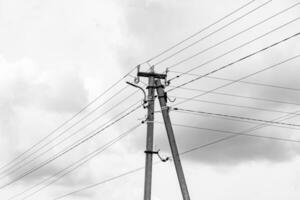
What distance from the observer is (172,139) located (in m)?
22.5

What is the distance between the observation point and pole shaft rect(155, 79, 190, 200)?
21.4m

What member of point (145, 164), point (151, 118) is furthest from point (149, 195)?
point (151, 118)

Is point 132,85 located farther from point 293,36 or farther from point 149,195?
point 293,36

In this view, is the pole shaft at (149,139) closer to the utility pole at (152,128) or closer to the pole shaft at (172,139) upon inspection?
the utility pole at (152,128)

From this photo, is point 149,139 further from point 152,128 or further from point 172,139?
point 172,139

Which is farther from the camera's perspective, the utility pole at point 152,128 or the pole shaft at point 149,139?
the pole shaft at point 149,139

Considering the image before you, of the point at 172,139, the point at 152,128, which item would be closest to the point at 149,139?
the point at 152,128

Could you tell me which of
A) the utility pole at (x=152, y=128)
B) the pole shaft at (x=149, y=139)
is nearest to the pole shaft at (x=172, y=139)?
the utility pole at (x=152, y=128)

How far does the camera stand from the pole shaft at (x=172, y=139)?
21413mm

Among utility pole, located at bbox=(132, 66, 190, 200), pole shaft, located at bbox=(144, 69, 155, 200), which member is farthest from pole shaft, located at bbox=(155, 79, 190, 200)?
pole shaft, located at bbox=(144, 69, 155, 200)

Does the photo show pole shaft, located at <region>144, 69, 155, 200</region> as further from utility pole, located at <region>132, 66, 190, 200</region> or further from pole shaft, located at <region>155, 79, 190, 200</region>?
pole shaft, located at <region>155, 79, 190, 200</region>

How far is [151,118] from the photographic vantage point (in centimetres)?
2422

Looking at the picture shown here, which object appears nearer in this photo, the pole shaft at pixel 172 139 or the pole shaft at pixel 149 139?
the pole shaft at pixel 172 139

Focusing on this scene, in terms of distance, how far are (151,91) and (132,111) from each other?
1.58 meters
